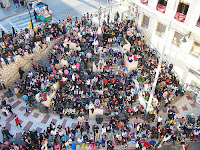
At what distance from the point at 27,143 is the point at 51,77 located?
24.9 feet

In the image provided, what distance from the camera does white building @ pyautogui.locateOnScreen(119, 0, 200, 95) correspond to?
2170cm

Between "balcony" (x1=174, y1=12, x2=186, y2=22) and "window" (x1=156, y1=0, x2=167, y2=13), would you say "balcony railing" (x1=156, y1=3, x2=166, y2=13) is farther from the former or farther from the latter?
"balcony" (x1=174, y1=12, x2=186, y2=22)

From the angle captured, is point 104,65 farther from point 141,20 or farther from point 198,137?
point 198,137

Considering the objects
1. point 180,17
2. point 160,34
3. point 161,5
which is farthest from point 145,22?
point 180,17

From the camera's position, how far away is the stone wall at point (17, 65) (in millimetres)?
23856

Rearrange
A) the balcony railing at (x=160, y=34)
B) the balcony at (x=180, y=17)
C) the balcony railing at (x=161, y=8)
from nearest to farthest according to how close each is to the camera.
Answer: the balcony at (x=180, y=17), the balcony railing at (x=161, y=8), the balcony railing at (x=160, y=34)

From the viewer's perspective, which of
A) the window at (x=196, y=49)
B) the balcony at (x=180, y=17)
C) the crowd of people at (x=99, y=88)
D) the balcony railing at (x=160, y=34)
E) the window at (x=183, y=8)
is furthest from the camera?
the balcony railing at (x=160, y=34)

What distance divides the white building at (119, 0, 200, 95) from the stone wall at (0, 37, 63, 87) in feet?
45.0

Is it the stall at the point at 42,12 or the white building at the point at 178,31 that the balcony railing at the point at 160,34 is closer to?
the white building at the point at 178,31

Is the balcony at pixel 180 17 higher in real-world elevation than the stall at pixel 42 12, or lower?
higher

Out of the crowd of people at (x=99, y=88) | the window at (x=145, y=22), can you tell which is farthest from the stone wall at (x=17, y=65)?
the window at (x=145, y=22)

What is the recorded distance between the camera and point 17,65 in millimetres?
24922

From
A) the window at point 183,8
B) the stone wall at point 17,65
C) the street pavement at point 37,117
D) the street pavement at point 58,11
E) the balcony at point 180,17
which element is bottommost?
the street pavement at point 37,117

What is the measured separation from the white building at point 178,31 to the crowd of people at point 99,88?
1.29m
